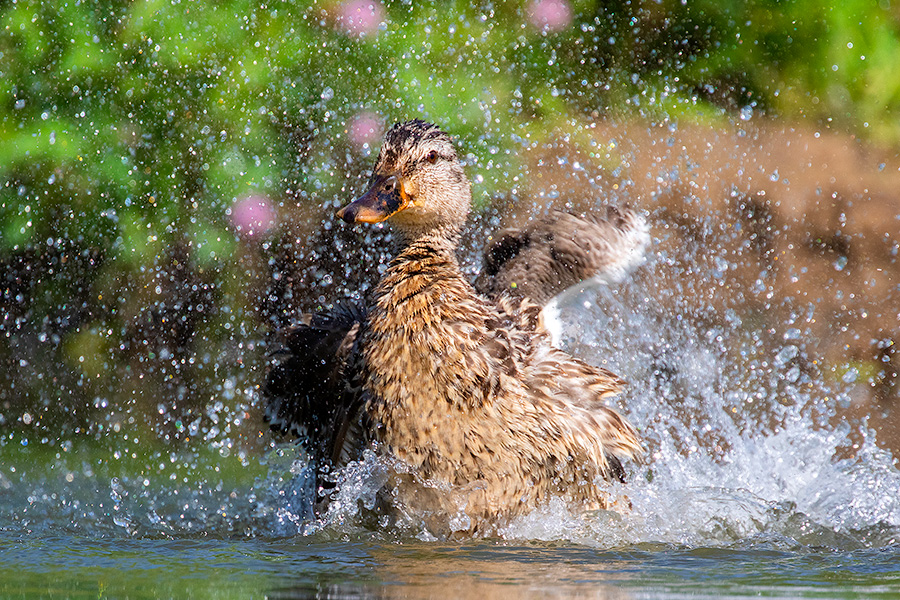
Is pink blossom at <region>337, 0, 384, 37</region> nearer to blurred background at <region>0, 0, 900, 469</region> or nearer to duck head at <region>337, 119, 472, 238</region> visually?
blurred background at <region>0, 0, 900, 469</region>

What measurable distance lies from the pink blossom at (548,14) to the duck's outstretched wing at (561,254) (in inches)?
76.7

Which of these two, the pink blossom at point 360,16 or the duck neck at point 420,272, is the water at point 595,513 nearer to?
the duck neck at point 420,272

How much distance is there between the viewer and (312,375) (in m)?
5.06

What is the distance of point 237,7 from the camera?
6.85 metres

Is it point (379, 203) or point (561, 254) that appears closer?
point (379, 203)

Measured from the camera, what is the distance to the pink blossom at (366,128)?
700cm

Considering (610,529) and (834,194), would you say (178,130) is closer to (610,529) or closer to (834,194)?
(610,529)

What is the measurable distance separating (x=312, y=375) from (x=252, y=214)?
2088 millimetres

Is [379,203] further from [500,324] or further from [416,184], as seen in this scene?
[500,324]

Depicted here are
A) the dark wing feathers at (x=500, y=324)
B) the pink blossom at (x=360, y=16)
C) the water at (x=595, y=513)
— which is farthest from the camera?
the pink blossom at (x=360, y=16)

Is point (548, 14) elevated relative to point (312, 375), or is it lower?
elevated

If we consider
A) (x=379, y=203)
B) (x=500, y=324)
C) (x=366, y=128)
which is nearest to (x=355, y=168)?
(x=366, y=128)

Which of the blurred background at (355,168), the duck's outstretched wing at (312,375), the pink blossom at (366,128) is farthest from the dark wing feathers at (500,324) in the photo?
the pink blossom at (366,128)

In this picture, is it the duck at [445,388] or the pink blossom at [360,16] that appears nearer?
the duck at [445,388]
